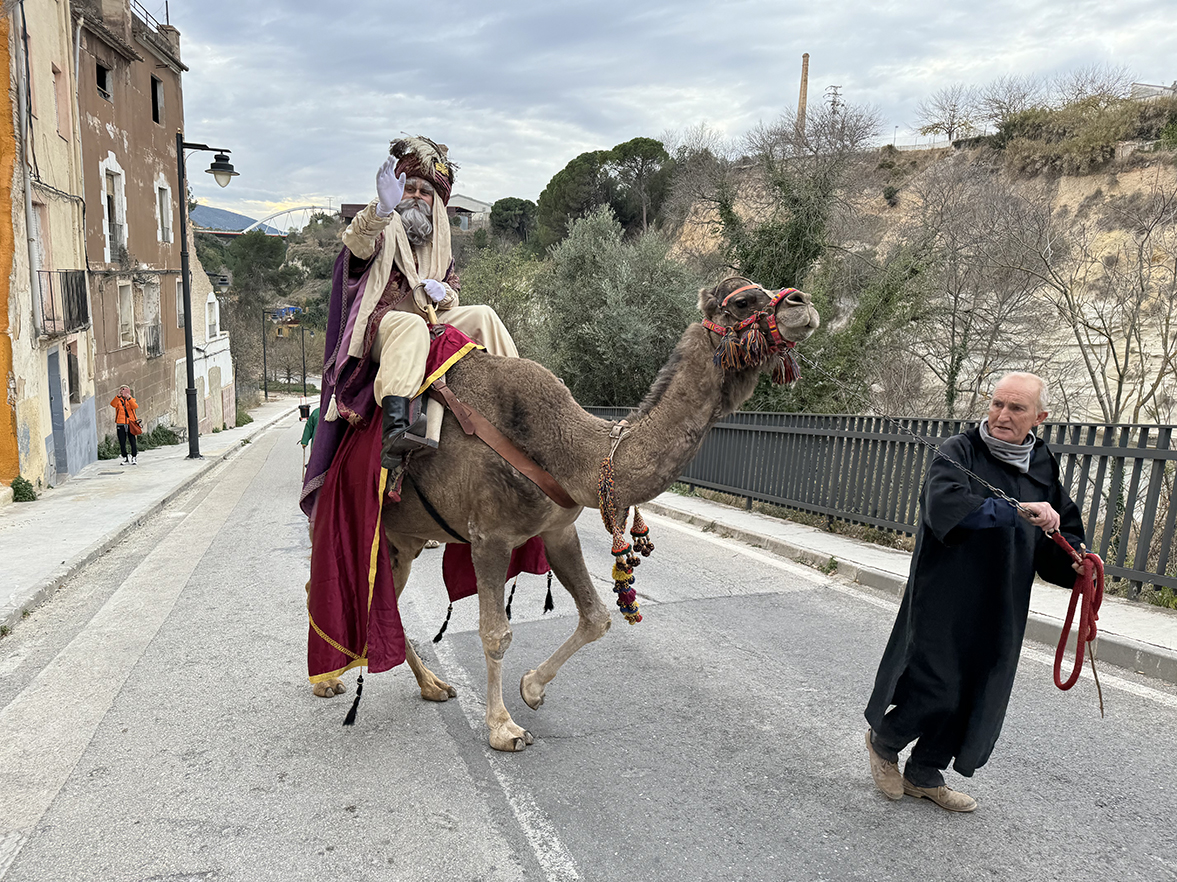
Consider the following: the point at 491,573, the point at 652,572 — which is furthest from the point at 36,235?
the point at 491,573

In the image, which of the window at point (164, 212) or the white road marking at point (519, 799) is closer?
the white road marking at point (519, 799)

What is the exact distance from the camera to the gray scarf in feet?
11.1

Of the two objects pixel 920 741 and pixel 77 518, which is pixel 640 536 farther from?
pixel 77 518

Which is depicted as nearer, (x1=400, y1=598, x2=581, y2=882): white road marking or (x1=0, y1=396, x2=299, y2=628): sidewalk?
(x1=400, y1=598, x2=581, y2=882): white road marking

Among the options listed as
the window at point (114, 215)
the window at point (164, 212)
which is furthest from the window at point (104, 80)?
the window at point (164, 212)

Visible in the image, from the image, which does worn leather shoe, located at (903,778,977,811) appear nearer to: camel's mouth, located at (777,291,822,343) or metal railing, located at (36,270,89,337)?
camel's mouth, located at (777,291,822,343)

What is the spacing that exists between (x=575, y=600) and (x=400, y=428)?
1.35 metres

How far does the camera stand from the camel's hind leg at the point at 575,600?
172 inches

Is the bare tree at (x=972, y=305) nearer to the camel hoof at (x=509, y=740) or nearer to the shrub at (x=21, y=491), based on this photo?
the camel hoof at (x=509, y=740)

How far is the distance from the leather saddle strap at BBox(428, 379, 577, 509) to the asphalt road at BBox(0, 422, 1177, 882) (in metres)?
1.39

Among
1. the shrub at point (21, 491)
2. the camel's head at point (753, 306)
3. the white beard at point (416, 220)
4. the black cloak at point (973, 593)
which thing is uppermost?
the white beard at point (416, 220)

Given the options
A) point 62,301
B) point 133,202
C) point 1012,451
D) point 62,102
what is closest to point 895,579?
point 1012,451

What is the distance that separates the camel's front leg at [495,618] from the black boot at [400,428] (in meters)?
0.58

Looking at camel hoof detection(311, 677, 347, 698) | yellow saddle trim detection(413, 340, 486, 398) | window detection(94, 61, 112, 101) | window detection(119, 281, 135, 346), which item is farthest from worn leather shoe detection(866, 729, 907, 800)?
window detection(94, 61, 112, 101)
